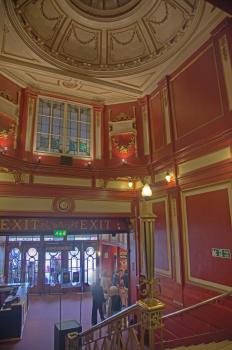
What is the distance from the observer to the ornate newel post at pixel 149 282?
2.32 m

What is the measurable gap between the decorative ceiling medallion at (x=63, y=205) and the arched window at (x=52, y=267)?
5.85 m

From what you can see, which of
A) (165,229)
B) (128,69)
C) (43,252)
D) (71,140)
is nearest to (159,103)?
(128,69)

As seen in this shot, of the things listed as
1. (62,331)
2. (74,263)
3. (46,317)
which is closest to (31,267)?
(74,263)

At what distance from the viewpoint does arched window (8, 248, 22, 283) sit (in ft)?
37.3

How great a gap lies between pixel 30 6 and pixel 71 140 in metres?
3.41

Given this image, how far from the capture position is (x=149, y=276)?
2336mm

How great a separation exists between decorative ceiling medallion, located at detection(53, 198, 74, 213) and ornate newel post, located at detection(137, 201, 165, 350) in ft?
15.6

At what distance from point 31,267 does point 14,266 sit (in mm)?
739

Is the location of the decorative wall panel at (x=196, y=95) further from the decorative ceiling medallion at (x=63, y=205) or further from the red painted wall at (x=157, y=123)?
the decorative ceiling medallion at (x=63, y=205)

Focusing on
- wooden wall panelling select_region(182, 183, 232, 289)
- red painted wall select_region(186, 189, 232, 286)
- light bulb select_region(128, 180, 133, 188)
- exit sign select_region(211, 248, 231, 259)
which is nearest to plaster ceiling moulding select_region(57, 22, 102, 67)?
light bulb select_region(128, 180, 133, 188)

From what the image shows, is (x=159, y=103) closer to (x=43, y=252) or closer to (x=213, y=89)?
(x=213, y=89)

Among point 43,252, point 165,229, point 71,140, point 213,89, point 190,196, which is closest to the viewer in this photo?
point 213,89

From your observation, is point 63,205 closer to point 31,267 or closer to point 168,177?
point 168,177

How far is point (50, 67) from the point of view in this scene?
657cm
